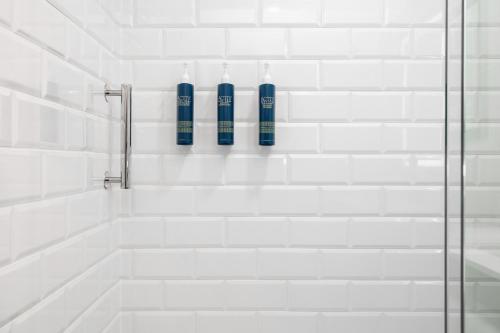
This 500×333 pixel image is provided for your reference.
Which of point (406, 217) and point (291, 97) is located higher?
point (291, 97)

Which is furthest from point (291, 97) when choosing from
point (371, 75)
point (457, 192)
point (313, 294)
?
point (457, 192)

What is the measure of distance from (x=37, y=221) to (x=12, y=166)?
0.14m

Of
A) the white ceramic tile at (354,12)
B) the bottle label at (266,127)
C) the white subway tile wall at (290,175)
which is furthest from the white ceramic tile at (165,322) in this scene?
the white ceramic tile at (354,12)

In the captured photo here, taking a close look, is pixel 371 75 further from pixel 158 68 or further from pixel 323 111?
pixel 158 68

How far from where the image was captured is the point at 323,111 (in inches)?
52.4

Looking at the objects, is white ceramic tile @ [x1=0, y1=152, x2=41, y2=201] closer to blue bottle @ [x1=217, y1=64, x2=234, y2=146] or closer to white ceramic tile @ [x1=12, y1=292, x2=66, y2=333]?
white ceramic tile @ [x1=12, y1=292, x2=66, y2=333]

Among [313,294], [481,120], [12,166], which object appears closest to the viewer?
[481,120]

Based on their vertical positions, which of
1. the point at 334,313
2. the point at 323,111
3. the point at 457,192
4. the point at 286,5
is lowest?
the point at 334,313

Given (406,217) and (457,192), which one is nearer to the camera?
(457,192)

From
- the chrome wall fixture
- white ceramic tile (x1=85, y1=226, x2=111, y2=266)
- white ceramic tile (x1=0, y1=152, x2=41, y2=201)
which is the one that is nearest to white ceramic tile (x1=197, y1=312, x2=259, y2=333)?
white ceramic tile (x1=85, y1=226, x2=111, y2=266)

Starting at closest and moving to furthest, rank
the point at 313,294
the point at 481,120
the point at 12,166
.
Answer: the point at 481,120
the point at 12,166
the point at 313,294

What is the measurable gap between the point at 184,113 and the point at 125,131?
0.63ft

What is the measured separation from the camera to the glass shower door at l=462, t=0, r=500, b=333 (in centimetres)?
55

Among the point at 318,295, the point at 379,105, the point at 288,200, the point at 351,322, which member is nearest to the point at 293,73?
the point at 379,105
